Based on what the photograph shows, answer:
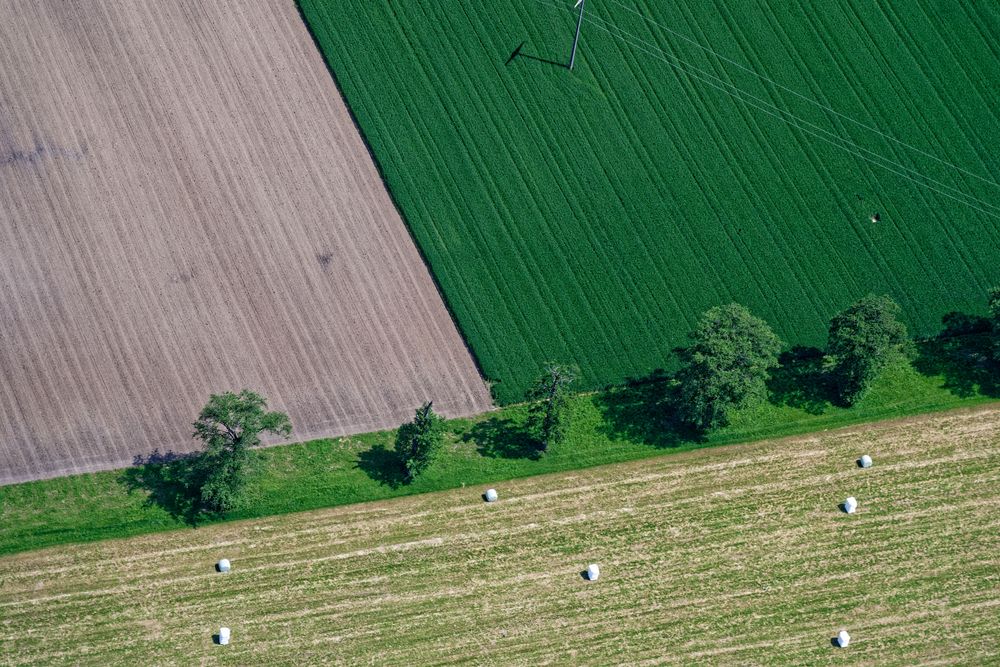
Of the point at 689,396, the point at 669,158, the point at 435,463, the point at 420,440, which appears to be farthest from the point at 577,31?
the point at 435,463

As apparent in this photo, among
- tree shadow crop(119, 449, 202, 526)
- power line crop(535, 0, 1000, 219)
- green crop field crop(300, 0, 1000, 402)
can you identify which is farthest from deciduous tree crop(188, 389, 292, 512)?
power line crop(535, 0, 1000, 219)

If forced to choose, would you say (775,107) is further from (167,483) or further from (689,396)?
(167,483)

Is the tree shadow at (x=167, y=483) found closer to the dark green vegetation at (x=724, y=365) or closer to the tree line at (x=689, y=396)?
the tree line at (x=689, y=396)

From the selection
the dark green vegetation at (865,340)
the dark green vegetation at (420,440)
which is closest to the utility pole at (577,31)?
the dark green vegetation at (865,340)

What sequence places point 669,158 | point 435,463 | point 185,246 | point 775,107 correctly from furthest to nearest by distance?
point 775,107 < point 669,158 < point 185,246 < point 435,463

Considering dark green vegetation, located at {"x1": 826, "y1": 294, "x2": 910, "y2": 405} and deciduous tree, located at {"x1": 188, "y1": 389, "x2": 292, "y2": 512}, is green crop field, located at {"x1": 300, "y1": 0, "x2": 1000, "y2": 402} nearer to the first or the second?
dark green vegetation, located at {"x1": 826, "y1": 294, "x2": 910, "y2": 405}
